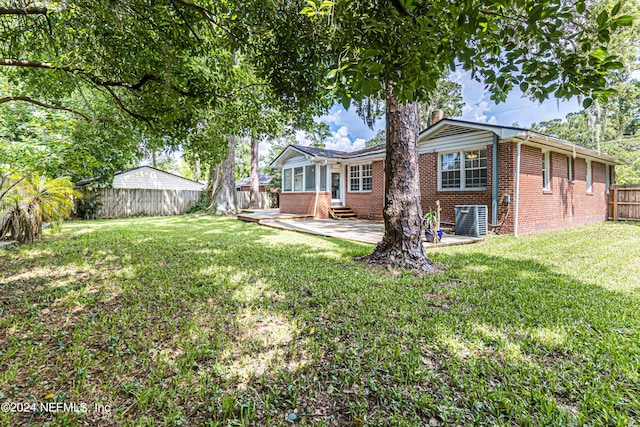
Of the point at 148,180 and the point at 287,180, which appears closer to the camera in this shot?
the point at 287,180

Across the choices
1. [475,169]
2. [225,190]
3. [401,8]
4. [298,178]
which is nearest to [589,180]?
[475,169]

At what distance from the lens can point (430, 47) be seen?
83.6 inches

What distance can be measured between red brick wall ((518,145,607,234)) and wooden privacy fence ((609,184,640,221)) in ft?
1.73

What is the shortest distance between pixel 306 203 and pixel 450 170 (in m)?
6.91

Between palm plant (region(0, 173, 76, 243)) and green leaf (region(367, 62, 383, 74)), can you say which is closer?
green leaf (region(367, 62, 383, 74))

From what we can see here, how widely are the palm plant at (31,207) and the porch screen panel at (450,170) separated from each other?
1108 centimetres

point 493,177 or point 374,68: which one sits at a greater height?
point 493,177

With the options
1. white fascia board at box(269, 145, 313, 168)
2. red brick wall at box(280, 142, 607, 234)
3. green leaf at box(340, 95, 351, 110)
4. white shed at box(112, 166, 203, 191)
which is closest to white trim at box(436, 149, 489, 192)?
red brick wall at box(280, 142, 607, 234)

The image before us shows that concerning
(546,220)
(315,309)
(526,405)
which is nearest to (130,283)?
(315,309)

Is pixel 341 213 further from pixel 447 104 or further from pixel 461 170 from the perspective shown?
pixel 447 104

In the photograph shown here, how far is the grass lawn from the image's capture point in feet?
5.74

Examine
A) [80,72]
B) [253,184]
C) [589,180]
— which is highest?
[80,72]

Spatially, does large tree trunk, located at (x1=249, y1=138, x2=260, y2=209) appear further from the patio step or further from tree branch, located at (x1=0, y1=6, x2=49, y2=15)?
tree branch, located at (x1=0, y1=6, x2=49, y2=15)

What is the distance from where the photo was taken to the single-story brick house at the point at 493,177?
28.7ft
